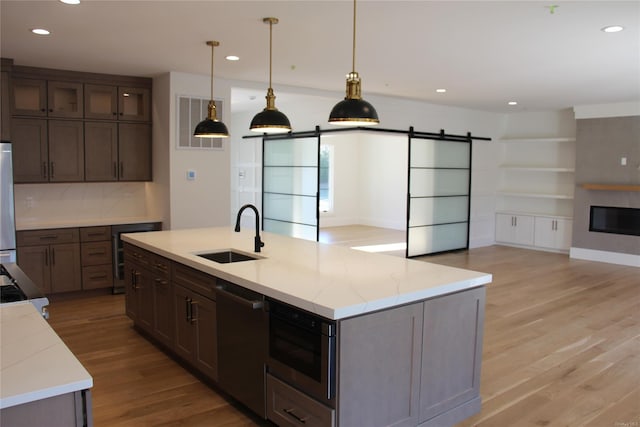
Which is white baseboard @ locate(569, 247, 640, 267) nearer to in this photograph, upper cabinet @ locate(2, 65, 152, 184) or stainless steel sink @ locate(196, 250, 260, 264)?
stainless steel sink @ locate(196, 250, 260, 264)

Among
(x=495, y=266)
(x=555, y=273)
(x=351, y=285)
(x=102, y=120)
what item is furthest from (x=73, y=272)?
(x=555, y=273)

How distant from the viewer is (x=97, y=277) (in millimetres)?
5590

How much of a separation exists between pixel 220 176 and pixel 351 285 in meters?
3.84

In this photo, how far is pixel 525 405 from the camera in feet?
10.4

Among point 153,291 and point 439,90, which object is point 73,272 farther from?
point 439,90

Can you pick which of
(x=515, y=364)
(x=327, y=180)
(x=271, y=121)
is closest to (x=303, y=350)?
(x=271, y=121)

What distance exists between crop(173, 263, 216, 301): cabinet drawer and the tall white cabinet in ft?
24.4

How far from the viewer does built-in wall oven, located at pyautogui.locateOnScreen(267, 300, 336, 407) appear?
229cm

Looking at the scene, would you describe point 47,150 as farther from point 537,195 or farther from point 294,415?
point 537,195

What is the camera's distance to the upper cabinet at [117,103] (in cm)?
569

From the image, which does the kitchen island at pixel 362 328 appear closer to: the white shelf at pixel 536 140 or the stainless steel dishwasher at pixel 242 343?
the stainless steel dishwasher at pixel 242 343

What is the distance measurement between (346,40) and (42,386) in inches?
139

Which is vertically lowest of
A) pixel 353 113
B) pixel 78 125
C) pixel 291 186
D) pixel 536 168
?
pixel 291 186

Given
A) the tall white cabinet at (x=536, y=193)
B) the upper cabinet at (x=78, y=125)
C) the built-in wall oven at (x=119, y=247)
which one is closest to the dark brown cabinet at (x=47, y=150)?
the upper cabinet at (x=78, y=125)
